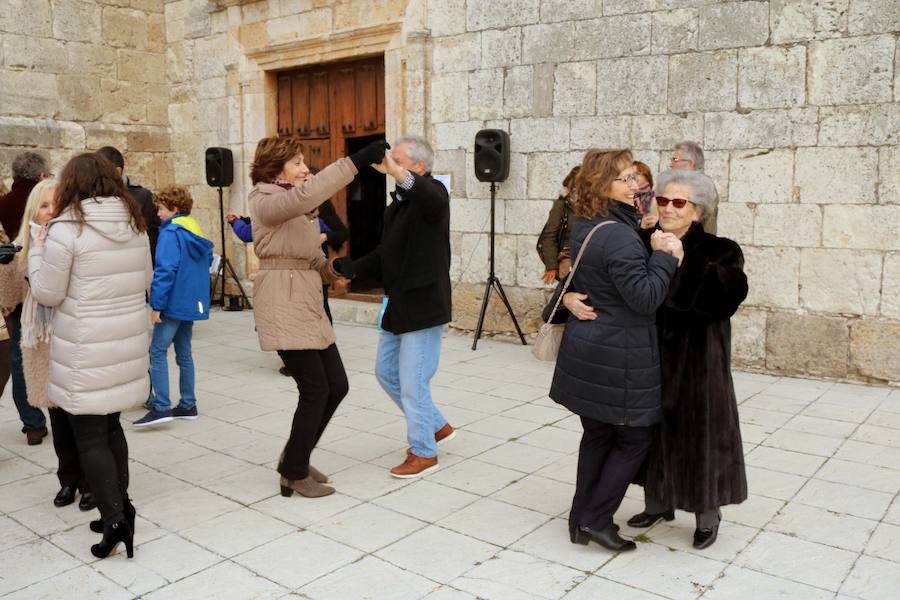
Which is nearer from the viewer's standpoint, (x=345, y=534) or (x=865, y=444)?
(x=345, y=534)

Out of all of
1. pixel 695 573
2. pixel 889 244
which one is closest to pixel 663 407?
pixel 695 573

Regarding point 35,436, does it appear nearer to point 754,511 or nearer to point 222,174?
point 754,511

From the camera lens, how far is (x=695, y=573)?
113 inches

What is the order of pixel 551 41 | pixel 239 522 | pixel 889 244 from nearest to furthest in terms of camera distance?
1. pixel 239 522
2. pixel 889 244
3. pixel 551 41

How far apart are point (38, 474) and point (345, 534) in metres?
1.77

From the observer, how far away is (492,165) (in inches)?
273

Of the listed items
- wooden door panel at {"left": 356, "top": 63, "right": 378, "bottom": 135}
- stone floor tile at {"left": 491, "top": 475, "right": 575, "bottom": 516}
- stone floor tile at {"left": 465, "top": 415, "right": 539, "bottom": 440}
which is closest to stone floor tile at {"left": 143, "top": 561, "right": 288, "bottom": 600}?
stone floor tile at {"left": 491, "top": 475, "right": 575, "bottom": 516}

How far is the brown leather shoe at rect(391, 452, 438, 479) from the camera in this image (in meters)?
3.89

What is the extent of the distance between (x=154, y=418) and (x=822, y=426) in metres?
3.84

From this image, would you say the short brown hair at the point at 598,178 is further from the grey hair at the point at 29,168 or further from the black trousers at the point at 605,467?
the grey hair at the point at 29,168

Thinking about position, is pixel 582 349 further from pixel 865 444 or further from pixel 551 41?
pixel 551 41

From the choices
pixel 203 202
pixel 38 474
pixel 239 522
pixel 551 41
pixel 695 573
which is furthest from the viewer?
pixel 203 202

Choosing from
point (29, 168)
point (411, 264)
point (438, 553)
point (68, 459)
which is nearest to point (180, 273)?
point (29, 168)

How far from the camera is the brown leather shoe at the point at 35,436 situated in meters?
4.47
